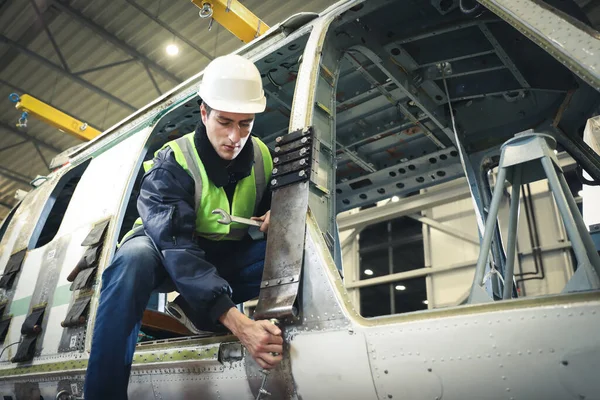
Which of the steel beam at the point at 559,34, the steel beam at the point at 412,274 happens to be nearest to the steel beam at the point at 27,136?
the steel beam at the point at 412,274

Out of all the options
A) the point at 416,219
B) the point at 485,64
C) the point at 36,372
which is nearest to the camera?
the point at 36,372

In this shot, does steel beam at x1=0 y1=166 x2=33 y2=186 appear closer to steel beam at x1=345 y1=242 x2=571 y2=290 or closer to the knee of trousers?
steel beam at x1=345 y1=242 x2=571 y2=290

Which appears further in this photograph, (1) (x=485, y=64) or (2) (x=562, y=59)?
(1) (x=485, y=64)

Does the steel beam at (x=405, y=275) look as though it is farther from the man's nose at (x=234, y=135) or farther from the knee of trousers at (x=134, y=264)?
the knee of trousers at (x=134, y=264)

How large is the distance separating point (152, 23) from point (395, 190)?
7.25 metres

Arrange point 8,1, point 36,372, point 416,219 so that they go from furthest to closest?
point 416,219 < point 8,1 < point 36,372

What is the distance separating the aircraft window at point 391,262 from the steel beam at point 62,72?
24.0ft

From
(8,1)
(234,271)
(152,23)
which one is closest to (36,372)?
(234,271)

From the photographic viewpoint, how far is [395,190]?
17.1 ft

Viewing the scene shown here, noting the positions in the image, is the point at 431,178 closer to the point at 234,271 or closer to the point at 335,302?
the point at 234,271

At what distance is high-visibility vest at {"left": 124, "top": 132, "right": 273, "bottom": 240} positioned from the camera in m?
2.46

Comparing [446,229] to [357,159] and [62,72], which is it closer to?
[357,159]

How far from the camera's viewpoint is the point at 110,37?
10.4m

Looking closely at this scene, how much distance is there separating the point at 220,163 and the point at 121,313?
2.87ft
